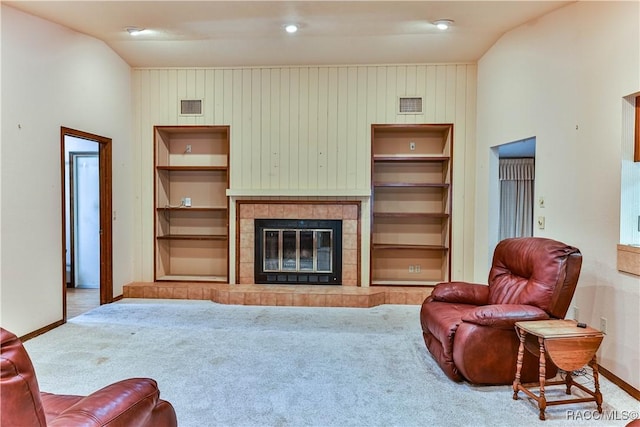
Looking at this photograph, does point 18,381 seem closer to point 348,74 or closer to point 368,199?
point 368,199

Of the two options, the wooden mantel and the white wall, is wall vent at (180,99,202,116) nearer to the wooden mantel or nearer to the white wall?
the white wall

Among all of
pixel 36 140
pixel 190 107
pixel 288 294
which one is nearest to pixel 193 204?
pixel 190 107

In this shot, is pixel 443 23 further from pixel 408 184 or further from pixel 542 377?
pixel 542 377

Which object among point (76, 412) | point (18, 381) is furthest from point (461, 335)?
point (18, 381)

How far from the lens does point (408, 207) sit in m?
5.49

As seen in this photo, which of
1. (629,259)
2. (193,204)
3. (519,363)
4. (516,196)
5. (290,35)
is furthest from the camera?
(516,196)

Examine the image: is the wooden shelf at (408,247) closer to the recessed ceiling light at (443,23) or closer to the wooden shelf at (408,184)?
the wooden shelf at (408,184)

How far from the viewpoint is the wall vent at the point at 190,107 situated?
17.5 ft

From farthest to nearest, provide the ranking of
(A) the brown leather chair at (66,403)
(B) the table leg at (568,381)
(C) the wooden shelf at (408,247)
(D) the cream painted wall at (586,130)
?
(C) the wooden shelf at (408,247) < (D) the cream painted wall at (586,130) < (B) the table leg at (568,381) < (A) the brown leather chair at (66,403)

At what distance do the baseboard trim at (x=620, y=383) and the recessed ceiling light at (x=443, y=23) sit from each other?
3.48 m

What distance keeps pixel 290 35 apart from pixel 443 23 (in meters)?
1.70

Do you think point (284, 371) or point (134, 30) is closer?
point (284, 371)

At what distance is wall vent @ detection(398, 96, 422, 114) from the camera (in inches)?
203

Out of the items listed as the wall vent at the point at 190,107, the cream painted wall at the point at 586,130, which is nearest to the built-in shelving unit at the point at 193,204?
the wall vent at the point at 190,107
